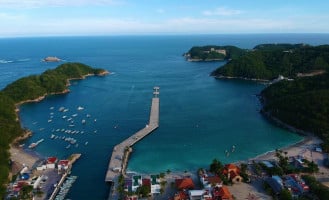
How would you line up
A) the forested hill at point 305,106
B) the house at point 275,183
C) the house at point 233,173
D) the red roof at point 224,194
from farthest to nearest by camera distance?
the forested hill at point 305,106 < the house at point 233,173 < the house at point 275,183 < the red roof at point 224,194

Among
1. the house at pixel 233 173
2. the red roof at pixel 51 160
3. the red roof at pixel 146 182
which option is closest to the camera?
the red roof at pixel 146 182

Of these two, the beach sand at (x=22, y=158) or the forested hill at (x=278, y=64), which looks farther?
the forested hill at (x=278, y=64)

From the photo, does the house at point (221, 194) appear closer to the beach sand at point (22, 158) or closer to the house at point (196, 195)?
the house at point (196, 195)

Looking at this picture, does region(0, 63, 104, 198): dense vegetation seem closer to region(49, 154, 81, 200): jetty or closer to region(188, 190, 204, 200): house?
region(49, 154, 81, 200): jetty

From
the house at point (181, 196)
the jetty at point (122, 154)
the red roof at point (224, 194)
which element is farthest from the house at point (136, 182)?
the red roof at point (224, 194)

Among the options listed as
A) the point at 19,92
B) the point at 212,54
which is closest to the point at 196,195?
the point at 19,92

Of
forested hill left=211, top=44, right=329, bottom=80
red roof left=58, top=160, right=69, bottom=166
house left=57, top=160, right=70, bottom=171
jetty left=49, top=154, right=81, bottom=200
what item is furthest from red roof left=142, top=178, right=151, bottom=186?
forested hill left=211, top=44, right=329, bottom=80

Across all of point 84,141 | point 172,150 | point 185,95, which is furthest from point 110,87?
point 172,150
